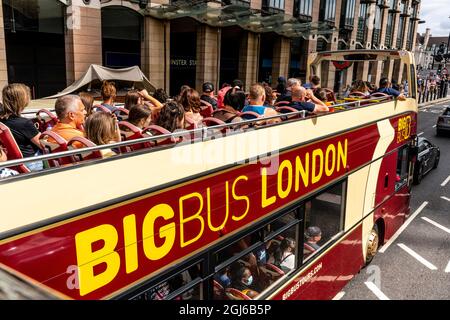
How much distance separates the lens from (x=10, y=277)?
4.17ft

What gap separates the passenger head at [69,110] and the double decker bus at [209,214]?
2.83 feet

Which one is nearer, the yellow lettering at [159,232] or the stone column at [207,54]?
the yellow lettering at [159,232]

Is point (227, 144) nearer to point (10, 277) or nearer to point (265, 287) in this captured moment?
point (265, 287)

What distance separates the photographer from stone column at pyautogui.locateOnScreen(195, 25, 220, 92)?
22.8 metres

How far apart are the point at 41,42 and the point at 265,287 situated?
18358 millimetres

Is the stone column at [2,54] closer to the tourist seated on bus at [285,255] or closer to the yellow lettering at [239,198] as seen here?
the tourist seated on bus at [285,255]

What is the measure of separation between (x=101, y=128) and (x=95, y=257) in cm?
110

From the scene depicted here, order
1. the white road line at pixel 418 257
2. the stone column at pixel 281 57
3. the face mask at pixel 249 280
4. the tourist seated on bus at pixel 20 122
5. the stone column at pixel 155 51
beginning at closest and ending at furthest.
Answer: the tourist seated on bus at pixel 20 122 < the face mask at pixel 249 280 < the white road line at pixel 418 257 < the stone column at pixel 155 51 < the stone column at pixel 281 57

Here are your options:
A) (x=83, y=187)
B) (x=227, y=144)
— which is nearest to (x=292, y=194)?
(x=227, y=144)

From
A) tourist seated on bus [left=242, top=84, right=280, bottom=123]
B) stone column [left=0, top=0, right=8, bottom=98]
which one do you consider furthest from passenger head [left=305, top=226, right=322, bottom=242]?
stone column [left=0, top=0, right=8, bottom=98]

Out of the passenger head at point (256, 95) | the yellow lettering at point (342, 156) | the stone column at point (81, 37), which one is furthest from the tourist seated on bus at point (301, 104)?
the stone column at point (81, 37)

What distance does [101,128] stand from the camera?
3016 millimetres

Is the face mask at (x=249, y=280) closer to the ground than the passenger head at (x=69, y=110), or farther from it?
closer to the ground

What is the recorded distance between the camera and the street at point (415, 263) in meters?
6.27
